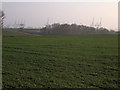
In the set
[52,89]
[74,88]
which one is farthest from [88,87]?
[52,89]

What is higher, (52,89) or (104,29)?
(104,29)

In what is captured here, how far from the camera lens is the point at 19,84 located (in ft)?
20.0

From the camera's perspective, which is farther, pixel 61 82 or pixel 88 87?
pixel 61 82

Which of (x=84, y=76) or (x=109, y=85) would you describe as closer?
(x=109, y=85)

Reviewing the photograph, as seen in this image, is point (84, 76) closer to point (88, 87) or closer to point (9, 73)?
point (88, 87)

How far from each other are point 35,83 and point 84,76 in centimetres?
283

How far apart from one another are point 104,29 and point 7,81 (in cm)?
8865

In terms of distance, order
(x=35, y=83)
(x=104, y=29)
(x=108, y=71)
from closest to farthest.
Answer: (x=35, y=83)
(x=108, y=71)
(x=104, y=29)

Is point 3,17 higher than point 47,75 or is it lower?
higher

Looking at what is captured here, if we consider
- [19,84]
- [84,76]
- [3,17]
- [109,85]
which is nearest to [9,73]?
[19,84]

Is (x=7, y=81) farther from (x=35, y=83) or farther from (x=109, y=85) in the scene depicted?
(x=109, y=85)

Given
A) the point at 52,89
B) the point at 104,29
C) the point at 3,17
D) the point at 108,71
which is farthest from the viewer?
the point at 104,29

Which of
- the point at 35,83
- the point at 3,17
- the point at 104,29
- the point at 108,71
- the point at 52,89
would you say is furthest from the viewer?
the point at 104,29

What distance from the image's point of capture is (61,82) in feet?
21.3
